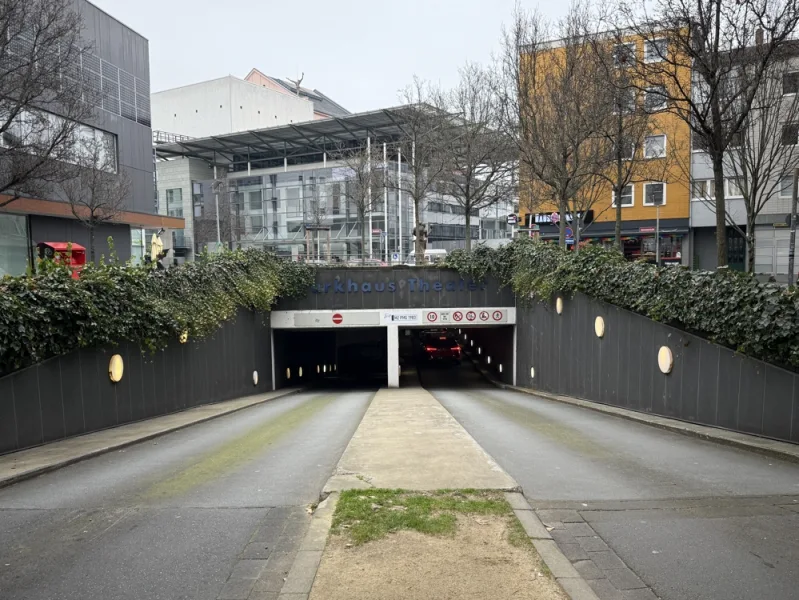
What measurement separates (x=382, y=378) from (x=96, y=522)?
27.8 metres

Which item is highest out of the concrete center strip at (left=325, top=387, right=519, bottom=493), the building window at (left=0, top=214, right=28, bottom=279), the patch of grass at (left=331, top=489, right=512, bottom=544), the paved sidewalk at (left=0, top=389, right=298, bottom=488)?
the building window at (left=0, top=214, right=28, bottom=279)

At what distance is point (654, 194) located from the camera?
34.4 metres

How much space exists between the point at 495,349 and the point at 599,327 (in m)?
14.1

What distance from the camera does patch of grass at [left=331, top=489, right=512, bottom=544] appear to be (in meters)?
4.76

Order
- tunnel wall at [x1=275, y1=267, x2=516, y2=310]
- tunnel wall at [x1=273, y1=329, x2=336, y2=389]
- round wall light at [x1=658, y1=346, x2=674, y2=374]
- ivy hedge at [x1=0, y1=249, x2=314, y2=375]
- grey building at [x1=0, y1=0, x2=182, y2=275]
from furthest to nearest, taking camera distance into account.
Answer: tunnel wall at [x1=273, y1=329, x2=336, y2=389]
tunnel wall at [x1=275, y1=267, x2=516, y2=310]
grey building at [x1=0, y1=0, x2=182, y2=275]
round wall light at [x1=658, y1=346, x2=674, y2=374]
ivy hedge at [x1=0, y1=249, x2=314, y2=375]

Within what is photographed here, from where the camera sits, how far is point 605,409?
1289 centimetres

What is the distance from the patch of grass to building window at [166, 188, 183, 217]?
6135cm

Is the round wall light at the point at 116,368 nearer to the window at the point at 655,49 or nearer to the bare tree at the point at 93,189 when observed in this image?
the bare tree at the point at 93,189

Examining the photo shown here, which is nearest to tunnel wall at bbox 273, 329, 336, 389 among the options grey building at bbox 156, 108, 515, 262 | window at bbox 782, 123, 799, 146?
grey building at bbox 156, 108, 515, 262

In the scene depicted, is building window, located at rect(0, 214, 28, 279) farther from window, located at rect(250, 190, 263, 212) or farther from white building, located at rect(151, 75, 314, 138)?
white building, located at rect(151, 75, 314, 138)

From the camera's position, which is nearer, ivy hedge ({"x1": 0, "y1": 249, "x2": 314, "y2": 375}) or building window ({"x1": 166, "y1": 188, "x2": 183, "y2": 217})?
ivy hedge ({"x1": 0, "y1": 249, "x2": 314, "y2": 375})

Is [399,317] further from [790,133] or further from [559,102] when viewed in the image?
[790,133]

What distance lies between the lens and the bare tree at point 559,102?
1638 centimetres

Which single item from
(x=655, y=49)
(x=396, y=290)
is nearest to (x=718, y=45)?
(x=655, y=49)
